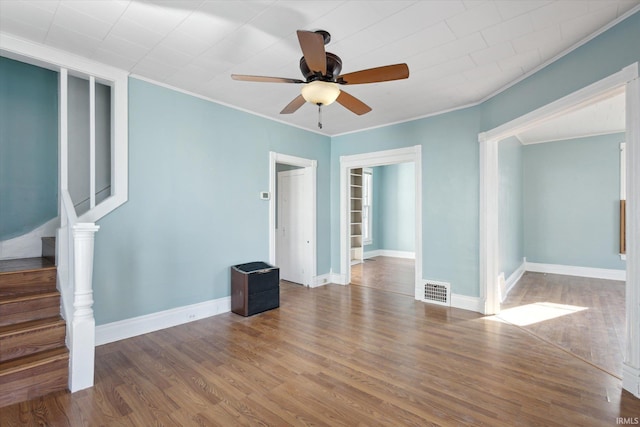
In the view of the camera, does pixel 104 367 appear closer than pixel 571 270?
Yes

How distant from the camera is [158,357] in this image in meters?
2.78

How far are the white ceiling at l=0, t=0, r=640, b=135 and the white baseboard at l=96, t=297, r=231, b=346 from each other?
267 centimetres

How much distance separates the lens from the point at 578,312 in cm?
401

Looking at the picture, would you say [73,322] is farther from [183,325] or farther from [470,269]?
[470,269]

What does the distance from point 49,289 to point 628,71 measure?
500 centimetres

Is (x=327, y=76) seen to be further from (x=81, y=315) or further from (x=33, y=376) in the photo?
(x=33, y=376)

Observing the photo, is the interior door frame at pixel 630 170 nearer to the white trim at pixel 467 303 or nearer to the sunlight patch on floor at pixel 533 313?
the sunlight patch on floor at pixel 533 313

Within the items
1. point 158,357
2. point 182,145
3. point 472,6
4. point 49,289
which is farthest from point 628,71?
point 49,289

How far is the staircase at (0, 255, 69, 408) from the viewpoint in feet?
6.89

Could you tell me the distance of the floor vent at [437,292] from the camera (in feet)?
14.3

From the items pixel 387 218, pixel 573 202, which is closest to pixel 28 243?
pixel 387 218

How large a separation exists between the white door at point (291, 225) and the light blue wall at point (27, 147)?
336 cm

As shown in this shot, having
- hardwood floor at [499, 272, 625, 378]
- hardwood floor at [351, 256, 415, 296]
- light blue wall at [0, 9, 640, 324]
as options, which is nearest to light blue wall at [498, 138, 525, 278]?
hardwood floor at [499, 272, 625, 378]

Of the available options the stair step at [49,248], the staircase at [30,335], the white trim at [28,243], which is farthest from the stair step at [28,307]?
the white trim at [28,243]
